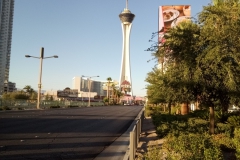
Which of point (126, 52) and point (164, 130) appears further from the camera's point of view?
point (126, 52)

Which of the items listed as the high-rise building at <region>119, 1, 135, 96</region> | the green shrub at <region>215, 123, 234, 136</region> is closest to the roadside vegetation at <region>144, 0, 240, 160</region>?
the green shrub at <region>215, 123, 234, 136</region>

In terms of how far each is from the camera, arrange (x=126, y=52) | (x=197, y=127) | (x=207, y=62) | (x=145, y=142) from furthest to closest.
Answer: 1. (x=126, y=52)
2. (x=145, y=142)
3. (x=197, y=127)
4. (x=207, y=62)

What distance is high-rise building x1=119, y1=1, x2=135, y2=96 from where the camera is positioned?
177 m

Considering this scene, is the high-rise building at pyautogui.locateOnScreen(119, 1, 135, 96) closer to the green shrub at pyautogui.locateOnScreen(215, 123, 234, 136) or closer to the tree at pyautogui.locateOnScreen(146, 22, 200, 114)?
the tree at pyautogui.locateOnScreen(146, 22, 200, 114)

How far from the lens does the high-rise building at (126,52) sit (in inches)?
6954

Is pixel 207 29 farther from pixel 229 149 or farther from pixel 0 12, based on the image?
pixel 0 12

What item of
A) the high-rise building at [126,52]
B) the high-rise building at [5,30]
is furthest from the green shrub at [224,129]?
the high-rise building at [126,52]

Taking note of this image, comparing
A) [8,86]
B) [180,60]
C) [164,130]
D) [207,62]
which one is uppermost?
[8,86]

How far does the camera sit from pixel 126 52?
579 feet

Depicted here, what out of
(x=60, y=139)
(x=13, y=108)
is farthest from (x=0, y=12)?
(x=60, y=139)

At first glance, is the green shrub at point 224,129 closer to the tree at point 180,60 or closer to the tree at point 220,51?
the tree at point 220,51

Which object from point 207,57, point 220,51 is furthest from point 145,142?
point 220,51

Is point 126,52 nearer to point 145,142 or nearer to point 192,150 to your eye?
point 145,142

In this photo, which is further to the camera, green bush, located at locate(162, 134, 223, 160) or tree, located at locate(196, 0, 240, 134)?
tree, located at locate(196, 0, 240, 134)
